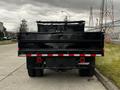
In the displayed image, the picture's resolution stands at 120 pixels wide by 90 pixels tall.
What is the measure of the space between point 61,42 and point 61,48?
214 millimetres

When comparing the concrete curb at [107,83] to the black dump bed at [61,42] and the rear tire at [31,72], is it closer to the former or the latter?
the black dump bed at [61,42]

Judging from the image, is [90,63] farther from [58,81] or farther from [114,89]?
[114,89]

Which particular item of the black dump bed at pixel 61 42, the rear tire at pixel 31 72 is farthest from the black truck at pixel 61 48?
the rear tire at pixel 31 72

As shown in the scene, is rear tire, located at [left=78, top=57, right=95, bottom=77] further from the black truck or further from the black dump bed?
the black dump bed

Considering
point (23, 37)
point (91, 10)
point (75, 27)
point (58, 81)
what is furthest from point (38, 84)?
point (91, 10)

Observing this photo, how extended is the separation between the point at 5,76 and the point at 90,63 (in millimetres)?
3464

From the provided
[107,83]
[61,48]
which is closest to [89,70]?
[61,48]

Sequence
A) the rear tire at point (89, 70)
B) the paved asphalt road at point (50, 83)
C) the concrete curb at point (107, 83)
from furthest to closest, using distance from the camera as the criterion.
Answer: the rear tire at point (89, 70)
the paved asphalt road at point (50, 83)
the concrete curb at point (107, 83)

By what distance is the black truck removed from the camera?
912 centimetres

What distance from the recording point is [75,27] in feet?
40.0

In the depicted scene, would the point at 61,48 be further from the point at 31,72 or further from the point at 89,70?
the point at 31,72

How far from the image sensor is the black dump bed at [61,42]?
913 cm

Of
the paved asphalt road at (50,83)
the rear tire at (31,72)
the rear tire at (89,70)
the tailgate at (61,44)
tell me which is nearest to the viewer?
the paved asphalt road at (50,83)

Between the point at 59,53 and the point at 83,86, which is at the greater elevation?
the point at 59,53
